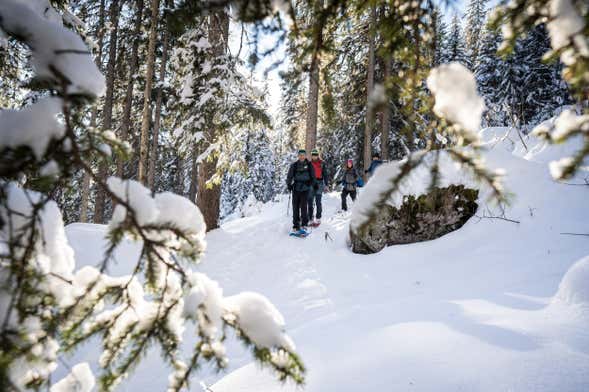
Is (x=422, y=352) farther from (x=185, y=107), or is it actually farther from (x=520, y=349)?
(x=185, y=107)

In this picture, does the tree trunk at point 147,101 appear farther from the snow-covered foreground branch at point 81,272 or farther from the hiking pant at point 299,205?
the snow-covered foreground branch at point 81,272

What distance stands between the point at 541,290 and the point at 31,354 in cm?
454

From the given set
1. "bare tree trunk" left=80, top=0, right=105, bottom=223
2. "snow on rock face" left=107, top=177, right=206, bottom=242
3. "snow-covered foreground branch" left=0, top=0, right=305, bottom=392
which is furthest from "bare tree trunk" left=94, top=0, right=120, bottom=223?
"snow on rock face" left=107, top=177, right=206, bottom=242

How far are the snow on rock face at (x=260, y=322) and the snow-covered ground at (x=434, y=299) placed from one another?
0.94 m

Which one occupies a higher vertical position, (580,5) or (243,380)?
(580,5)

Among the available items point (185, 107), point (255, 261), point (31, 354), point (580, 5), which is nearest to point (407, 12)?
point (580, 5)

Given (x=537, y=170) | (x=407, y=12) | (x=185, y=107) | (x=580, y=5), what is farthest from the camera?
(x=185, y=107)

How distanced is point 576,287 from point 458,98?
294 cm

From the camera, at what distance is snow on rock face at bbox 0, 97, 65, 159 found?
988 mm

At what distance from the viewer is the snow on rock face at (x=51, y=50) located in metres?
1.09

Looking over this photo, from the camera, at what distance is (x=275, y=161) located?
121ft

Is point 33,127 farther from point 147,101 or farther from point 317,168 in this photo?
point 147,101

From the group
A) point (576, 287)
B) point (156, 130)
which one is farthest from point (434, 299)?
point (156, 130)

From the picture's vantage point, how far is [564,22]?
87cm
